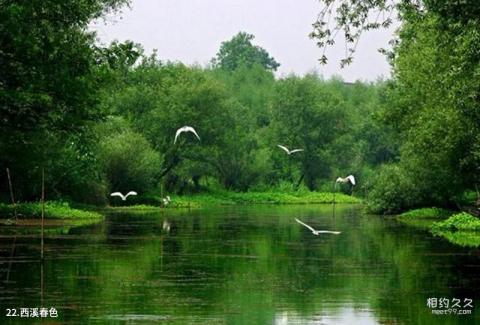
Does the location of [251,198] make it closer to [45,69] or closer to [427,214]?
[427,214]

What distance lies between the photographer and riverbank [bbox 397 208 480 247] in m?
46.9

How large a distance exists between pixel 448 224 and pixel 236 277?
87.9 ft

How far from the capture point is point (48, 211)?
2304 inches

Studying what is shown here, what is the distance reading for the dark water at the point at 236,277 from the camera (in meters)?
22.4

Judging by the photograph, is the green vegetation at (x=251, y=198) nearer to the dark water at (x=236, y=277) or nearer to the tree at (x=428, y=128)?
the tree at (x=428, y=128)

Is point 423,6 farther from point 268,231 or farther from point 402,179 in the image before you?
point 402,179

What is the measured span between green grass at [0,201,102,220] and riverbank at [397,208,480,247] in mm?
20782

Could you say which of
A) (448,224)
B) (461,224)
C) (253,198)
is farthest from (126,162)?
(461,224)

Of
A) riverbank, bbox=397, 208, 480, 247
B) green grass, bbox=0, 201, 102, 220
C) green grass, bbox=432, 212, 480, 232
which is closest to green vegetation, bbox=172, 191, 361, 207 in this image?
riverbank, bbox=397, 208, 480, 247

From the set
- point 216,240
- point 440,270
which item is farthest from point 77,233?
point 440,270

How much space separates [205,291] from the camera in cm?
2636

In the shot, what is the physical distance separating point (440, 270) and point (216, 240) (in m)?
14.9

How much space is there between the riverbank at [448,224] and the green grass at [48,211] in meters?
20.8

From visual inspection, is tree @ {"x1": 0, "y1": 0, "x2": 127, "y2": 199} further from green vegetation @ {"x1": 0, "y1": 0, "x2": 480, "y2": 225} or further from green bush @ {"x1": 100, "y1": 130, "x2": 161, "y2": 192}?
green bush @ {"x1": 100, "y1": 130, "x2": 161, "y2": 192}
